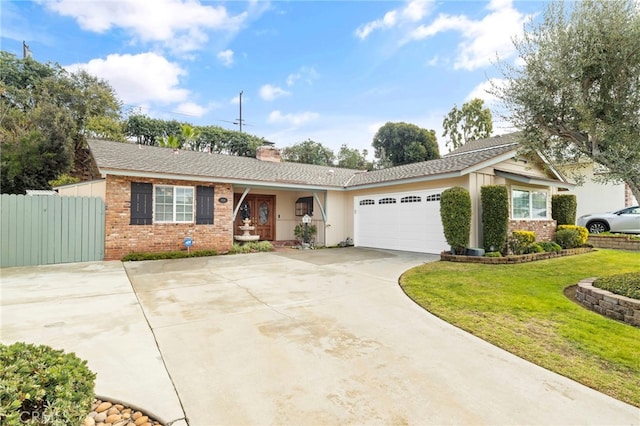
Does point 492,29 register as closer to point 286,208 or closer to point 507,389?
point 507,389

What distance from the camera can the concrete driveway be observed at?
2.38 metres

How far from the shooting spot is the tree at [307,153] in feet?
112

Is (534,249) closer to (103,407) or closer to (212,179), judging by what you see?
(212,179)

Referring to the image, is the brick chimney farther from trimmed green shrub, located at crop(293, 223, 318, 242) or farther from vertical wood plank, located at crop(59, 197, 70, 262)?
vertical wood plank, located at crop(59, 197, 70, 262)

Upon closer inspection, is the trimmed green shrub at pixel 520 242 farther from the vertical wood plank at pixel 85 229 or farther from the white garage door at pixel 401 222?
the vertical wood plank at pixel 85 229

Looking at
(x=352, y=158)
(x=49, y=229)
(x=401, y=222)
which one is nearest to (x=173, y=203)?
(x=49, y=229)

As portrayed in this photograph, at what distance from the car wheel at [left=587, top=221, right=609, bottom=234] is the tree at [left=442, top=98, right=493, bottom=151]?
689 inches

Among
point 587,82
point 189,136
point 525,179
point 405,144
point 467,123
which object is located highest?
point 467,123

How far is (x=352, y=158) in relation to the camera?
34656mm

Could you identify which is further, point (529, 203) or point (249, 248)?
point (249, 248)

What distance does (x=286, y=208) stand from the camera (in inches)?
620

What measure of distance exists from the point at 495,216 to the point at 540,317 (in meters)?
5.52

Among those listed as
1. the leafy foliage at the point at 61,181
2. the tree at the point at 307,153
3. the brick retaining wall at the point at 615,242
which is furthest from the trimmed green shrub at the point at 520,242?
the tree at the point at 307,153

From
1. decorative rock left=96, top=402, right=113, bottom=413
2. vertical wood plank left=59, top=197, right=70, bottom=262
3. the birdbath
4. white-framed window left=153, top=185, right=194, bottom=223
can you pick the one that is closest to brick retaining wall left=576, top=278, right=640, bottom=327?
decorative rock left=96, top=402, right=113, bottom=413
